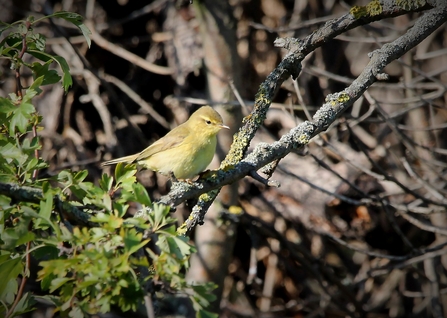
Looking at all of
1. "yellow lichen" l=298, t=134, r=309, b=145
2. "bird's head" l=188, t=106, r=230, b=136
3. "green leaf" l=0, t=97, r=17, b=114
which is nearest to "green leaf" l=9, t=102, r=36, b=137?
"green leaf" l=0, t=97, r=17, b=114

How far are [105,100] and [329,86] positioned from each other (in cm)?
271

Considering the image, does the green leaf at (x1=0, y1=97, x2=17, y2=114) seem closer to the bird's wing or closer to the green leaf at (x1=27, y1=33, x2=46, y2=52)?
the green leaf at (x1=27, y1=33, x2=46, y2=52)

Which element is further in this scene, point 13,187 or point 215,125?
point 215,125

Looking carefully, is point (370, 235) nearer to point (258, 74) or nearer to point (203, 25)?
point (258, 74)

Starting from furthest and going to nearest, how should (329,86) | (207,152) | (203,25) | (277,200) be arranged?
(329,86)
(277,200)
(203,25)
(207,152)

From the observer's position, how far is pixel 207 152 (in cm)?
392

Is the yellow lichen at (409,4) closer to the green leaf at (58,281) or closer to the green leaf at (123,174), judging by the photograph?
the green leaf at (123,174)

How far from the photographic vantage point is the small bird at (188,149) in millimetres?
3863

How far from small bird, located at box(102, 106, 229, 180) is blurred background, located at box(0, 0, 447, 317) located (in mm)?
1022

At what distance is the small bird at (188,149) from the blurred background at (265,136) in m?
1.02

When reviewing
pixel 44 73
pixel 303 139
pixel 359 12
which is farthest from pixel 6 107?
pixel 359 12

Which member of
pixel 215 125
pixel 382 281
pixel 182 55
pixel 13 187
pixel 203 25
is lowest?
pixel 13 187

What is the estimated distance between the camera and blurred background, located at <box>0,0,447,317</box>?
542cm

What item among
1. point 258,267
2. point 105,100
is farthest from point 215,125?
point 258,267
